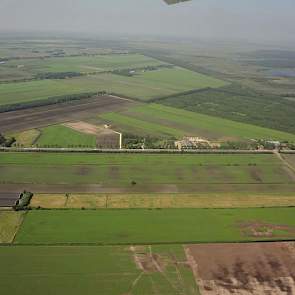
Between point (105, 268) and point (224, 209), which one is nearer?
point (105, 268)

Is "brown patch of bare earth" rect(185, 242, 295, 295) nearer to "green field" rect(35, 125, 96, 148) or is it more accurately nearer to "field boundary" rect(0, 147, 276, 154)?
"field boundary" rect(0, 147, 276, 154)

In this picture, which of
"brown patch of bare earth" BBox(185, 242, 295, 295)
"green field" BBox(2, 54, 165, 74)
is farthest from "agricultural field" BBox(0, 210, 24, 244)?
"green field" BBox(2, 54, 165, 74)

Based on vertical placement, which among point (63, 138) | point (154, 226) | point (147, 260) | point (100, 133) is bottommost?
point (100, 133)

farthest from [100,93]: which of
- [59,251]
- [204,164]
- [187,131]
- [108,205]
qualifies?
[59,251]

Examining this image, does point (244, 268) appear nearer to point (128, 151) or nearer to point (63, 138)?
point (128, 151)

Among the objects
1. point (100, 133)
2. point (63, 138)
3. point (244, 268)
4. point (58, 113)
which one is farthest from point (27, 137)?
point (244, 268)

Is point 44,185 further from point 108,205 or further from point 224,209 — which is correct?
point 224,209
